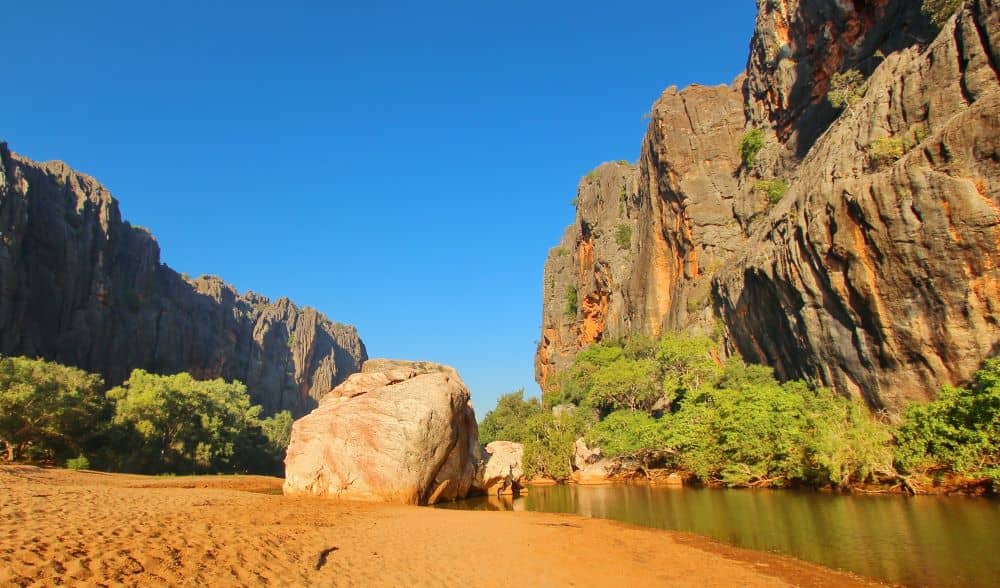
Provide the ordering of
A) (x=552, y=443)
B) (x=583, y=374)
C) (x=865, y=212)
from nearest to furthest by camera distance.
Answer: (x=865, y=212) < (x=552, y=443) < (x=583, y=374)

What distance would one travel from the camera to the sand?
7324mm

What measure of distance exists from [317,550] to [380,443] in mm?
10745

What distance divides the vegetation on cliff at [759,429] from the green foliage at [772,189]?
13.9 meters

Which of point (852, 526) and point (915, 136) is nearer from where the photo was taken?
point (852, 526)

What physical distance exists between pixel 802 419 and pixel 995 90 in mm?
15991

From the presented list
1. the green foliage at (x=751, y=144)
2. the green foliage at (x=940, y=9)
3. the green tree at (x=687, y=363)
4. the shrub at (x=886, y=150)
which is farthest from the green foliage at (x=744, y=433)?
the green foliage at (x=751, y=144)

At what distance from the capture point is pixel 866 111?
1185 inches

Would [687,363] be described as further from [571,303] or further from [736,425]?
[571,303]

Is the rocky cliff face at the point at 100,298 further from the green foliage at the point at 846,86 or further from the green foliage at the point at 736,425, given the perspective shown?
the green foliage at the point at 846,86

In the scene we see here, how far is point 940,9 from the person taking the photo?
27.7 m

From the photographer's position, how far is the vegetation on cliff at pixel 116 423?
32688 millimetres

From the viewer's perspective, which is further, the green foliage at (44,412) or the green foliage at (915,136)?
the green foliage at (44,412)

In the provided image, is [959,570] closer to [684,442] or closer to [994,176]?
[994,176]

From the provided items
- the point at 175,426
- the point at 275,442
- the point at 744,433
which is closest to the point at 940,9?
the point at 744,433
